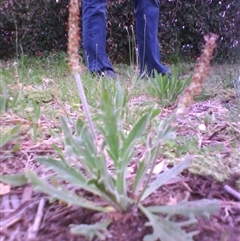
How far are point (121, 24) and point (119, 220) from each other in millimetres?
5221

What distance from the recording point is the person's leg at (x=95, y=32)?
8.57ft

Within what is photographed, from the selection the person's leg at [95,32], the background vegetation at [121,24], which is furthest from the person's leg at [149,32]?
the background vegetation at [121,24]

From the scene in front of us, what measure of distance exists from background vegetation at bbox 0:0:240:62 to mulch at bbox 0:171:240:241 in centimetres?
500

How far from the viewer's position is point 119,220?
31.0 inches

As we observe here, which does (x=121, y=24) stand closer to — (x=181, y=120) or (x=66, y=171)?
(x=181, y=120)

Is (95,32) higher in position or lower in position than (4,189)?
higher

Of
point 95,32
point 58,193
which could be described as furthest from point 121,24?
point 58,193

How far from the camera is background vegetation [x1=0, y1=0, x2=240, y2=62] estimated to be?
583 centimetres

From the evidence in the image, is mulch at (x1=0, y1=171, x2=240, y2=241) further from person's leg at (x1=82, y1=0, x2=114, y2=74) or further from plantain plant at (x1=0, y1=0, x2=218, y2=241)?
Answer: person's leg at (x1=82, y1=0, x2=114, y2=74)

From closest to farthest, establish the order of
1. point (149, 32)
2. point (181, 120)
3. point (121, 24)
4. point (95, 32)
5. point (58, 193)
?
point (58, 193)
point (181, 120)
point (95, 32)
point (149, 32)
point (121, 24)

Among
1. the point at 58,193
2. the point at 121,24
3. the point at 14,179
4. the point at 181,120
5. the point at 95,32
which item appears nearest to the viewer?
the point at 58,193

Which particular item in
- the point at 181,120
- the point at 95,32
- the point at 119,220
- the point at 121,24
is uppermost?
the point at 121,24

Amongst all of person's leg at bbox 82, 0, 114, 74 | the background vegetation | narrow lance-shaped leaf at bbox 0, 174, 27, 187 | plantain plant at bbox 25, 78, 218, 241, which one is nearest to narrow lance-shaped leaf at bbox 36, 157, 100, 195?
plantain plant at bbox 25, 78, 218, 241

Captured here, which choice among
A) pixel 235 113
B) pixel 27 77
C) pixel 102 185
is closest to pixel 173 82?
pixel 235 113
